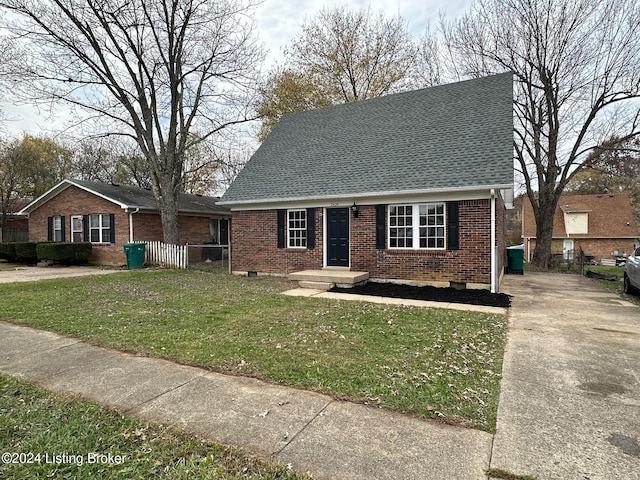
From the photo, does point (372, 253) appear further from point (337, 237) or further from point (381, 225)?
point (337, 237)

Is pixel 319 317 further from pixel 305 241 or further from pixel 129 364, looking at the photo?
pixel 305 241

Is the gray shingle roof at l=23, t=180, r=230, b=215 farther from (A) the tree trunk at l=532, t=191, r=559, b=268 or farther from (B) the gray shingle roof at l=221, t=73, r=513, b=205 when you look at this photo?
(A) the tree trunk at l=532, t=191, r=559, b=268

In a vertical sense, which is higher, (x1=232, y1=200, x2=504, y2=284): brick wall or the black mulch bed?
(x1=232, y1=200, x2=504, y2=284): brick wall

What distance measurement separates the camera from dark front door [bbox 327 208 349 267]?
11.4 metres

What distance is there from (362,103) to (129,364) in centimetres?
1386

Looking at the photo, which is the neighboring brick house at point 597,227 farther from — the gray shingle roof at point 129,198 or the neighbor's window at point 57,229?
the neighbor's window at point 57,229

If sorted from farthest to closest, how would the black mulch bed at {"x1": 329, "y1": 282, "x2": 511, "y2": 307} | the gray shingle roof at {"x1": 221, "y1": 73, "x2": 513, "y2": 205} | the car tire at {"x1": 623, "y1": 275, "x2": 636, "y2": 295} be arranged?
the gray shingle roof at {"x1": 221, "y1": 73, "x2": 513, "y2": 205} < the car tire at {"x1": 623, "y1": 275, "x2": 636, "y2": 295} < the black mulch bed at {"x1": 329, "y1": 282, "x2": 511, "y2": 307}

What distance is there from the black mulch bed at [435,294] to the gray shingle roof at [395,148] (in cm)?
269

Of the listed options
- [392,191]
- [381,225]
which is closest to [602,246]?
[381,225]

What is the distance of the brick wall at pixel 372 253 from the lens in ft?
31.3

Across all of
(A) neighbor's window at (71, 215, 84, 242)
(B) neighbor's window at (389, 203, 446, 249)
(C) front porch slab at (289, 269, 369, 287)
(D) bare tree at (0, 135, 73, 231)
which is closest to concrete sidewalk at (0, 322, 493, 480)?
(C) front porch slab at (289, 269, 369, 287)

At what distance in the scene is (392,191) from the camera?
10.2m

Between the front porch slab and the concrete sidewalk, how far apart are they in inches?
250

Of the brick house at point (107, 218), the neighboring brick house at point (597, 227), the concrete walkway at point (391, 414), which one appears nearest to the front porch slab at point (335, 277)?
the concrete walkway at point (391, 414)
